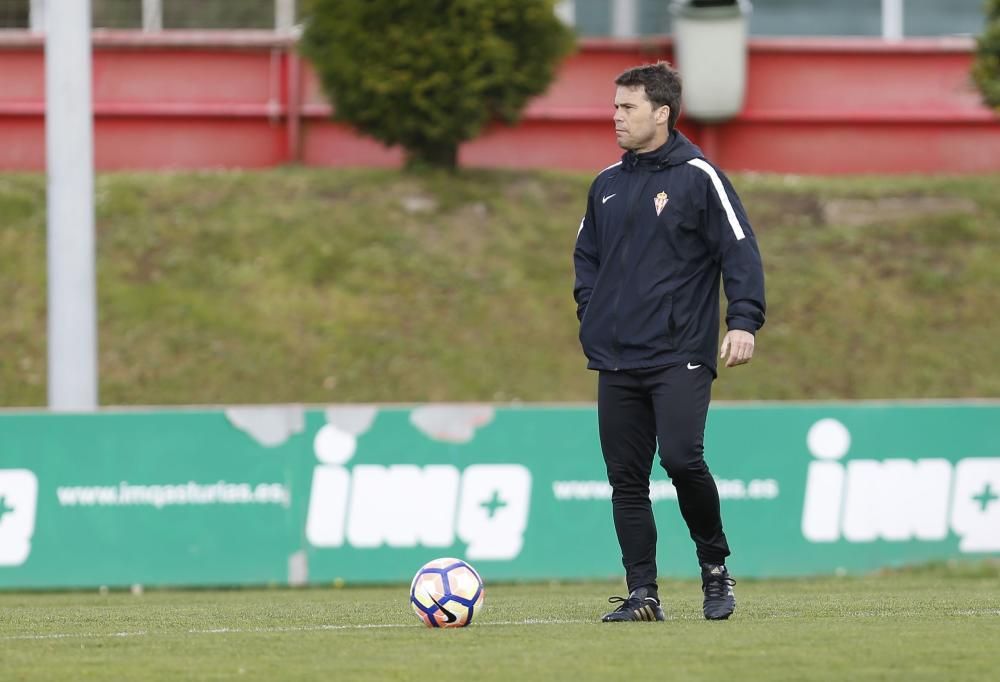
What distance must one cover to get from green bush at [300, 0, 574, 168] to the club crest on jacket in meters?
11.0

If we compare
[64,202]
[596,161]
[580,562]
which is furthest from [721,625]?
[596,161]

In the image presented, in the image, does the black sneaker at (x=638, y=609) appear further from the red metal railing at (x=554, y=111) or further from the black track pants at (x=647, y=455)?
the red metal railing at (x=554, y=111)

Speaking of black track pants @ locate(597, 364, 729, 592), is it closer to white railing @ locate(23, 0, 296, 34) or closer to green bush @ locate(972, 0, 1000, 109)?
green bush @ locate(972, 0, 1000, 109)

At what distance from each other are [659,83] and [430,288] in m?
10.7

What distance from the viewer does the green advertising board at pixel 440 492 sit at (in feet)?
36.9

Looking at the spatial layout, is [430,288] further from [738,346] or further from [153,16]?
[738,346]

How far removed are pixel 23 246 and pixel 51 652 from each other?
475 inches

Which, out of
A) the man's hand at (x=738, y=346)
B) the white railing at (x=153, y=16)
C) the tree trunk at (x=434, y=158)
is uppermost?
the white railing at (x=153, y=16)

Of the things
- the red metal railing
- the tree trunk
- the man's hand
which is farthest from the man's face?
the red metal railing

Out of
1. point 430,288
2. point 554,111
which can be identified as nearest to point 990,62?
point 554,111

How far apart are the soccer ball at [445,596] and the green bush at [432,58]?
1127 centimetres

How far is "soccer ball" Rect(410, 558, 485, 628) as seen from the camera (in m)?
6.64

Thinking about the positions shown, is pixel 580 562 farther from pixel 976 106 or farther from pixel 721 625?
pixel 976 106

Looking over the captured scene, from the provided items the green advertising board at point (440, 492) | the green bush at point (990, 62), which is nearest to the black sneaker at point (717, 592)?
the green advertising board at point (440, 492)
